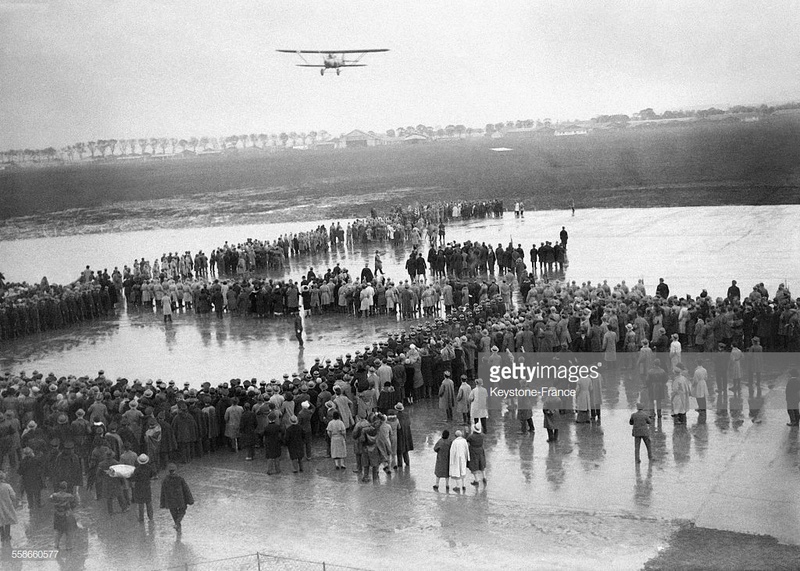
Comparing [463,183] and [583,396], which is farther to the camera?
[463,183]

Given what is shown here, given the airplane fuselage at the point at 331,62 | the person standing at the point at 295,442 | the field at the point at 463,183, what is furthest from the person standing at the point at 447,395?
the field at the point at 463,183

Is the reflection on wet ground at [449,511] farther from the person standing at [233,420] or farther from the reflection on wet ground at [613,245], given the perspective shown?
the reflection on wet ground at [613,245]

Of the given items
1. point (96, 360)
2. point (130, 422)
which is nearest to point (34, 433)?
point (130, 422)

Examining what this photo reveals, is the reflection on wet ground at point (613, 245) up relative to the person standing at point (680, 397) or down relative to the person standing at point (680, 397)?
up

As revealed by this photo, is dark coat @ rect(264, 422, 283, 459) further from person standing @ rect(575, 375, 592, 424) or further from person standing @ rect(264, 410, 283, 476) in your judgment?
person standing @ rect(575, 375, 592, 424)

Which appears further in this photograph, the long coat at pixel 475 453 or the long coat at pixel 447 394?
the long coat at pixel 447 394

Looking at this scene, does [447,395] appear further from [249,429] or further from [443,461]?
[249,429]

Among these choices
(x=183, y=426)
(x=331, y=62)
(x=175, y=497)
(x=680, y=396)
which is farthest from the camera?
(x=331, y=62)

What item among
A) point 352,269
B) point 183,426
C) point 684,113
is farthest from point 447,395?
point 684,113
